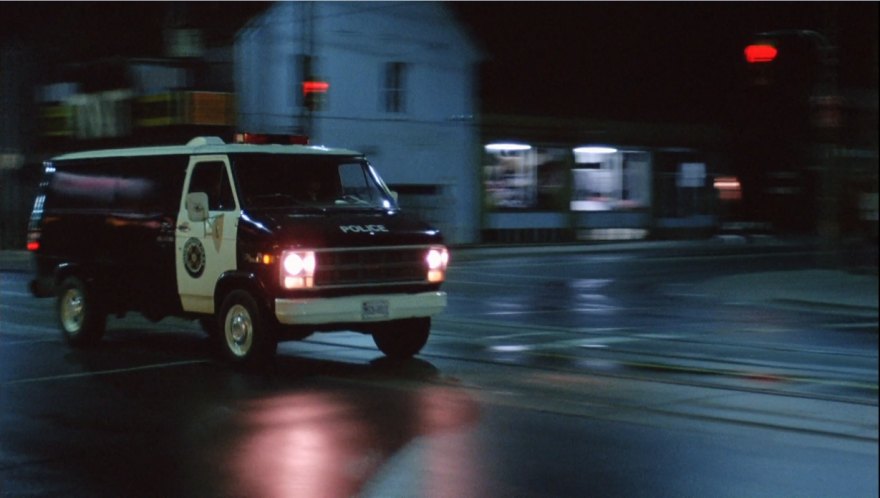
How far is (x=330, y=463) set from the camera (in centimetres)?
863

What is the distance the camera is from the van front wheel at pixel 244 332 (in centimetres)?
1297

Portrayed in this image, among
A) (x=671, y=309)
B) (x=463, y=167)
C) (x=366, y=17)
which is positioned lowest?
(x=671, y=309)

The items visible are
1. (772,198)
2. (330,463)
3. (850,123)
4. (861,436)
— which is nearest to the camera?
(330,463)

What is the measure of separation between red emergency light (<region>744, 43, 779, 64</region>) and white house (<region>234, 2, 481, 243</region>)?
59.5 ft

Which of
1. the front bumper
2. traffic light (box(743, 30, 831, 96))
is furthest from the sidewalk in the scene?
the front bumper

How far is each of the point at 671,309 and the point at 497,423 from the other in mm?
11251

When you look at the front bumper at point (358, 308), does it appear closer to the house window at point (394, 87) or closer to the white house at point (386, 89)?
the white house at point (386, 89)

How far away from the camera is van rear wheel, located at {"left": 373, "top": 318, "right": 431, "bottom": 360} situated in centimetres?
1407

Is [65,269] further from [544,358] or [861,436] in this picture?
[861,436]

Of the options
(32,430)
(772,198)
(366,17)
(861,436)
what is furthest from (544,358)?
(772,198)

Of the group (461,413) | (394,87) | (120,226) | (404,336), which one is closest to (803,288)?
(404,336)

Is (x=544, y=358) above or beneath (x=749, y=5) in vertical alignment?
beneath

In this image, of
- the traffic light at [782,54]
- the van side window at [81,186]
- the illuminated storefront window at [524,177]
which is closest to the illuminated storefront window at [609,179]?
the illuminated storefront window at [524,177]

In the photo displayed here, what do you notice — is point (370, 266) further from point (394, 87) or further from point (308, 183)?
point (394, 87)
